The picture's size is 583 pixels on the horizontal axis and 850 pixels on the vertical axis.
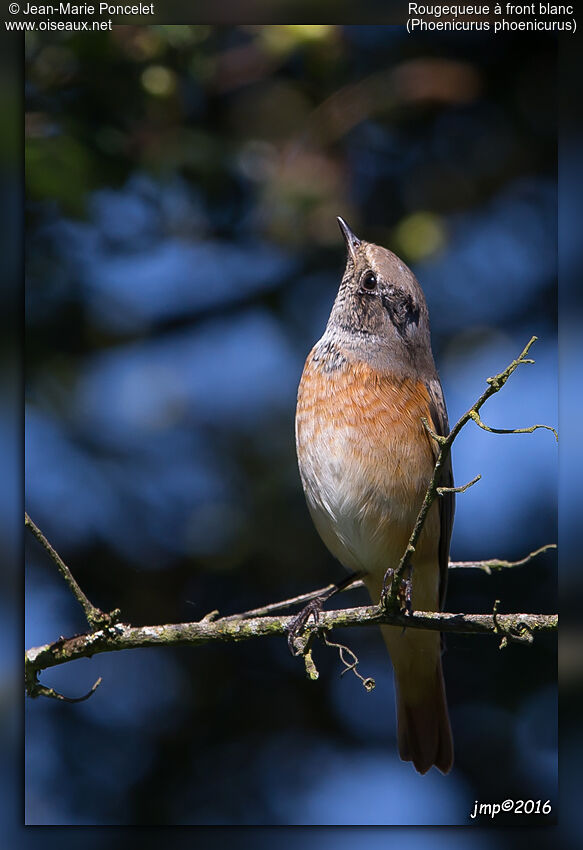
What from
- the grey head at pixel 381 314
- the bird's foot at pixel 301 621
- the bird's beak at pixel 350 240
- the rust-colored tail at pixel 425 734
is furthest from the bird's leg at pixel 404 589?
the bird's beak at pixel 350 240

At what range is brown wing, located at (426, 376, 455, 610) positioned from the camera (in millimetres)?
Result: 3475

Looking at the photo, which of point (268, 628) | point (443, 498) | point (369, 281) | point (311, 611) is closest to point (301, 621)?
point (311, 611)

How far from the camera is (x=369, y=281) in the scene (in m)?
3.62

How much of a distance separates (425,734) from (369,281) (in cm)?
181

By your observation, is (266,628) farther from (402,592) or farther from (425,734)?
(425,734)

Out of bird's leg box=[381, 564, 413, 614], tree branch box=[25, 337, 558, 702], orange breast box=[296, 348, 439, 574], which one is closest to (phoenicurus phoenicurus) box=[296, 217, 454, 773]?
orange breast box=[296, 348, 439, 574]

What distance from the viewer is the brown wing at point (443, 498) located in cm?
347

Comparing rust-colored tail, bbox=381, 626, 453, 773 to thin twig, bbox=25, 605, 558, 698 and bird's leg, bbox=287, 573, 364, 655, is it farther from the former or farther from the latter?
thin twig, bbox=25, 605, 558, 698

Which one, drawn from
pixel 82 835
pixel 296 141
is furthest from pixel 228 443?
pixel 82 835

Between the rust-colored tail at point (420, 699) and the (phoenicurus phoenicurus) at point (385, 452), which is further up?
the (phoenicurus phoenicurus) at point (385, 452)

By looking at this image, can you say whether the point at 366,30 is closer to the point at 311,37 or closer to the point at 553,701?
the point at 311,37

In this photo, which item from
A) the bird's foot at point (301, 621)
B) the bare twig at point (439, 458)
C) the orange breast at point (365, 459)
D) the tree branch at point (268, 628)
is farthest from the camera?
the orange breast at point (365, 459)

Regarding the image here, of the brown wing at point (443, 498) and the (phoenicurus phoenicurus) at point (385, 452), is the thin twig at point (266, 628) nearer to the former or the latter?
the (phoenicurus phoenicurus) at point (385, 452)

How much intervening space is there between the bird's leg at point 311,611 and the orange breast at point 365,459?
0.20m
